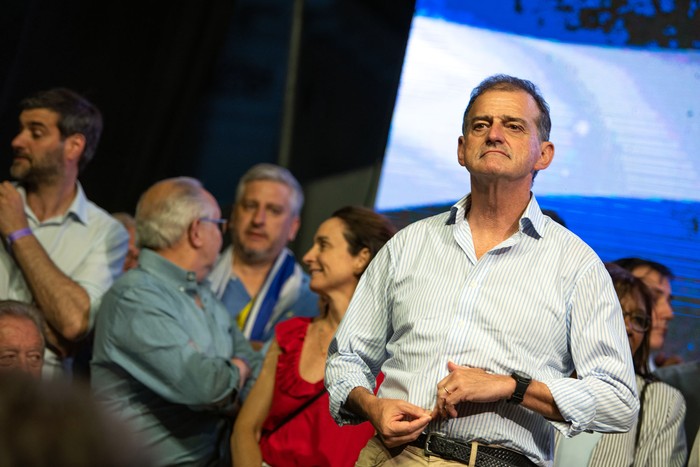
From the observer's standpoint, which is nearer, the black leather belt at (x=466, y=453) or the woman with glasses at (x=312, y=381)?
the black leather belt at (x=466, y=453)

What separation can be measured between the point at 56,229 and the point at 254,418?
1210 mm

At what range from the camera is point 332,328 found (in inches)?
129

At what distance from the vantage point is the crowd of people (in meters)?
2.11

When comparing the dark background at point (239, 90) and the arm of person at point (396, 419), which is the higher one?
the dark background at point (239, 90)

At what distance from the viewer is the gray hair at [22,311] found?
128 inches

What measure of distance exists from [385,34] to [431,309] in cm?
346

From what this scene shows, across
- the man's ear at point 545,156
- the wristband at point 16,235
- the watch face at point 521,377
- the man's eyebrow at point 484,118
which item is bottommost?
the wristband at point 16,235

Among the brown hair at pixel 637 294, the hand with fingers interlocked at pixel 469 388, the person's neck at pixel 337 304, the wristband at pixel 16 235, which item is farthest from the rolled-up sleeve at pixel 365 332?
the wristband at pixel 16 235

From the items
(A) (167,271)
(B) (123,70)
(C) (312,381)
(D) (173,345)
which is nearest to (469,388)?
(C) (312,381)

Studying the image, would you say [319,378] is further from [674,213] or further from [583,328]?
[674,213]

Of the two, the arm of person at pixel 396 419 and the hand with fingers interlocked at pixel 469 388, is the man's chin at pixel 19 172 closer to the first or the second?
the arm of person at pixel 396 419

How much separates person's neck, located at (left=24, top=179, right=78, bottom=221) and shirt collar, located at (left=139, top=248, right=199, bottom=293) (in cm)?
56

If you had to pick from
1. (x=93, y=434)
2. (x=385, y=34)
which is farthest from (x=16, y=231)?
(x=93, y=434)

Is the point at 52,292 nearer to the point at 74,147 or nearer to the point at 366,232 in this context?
the point at 74,147
